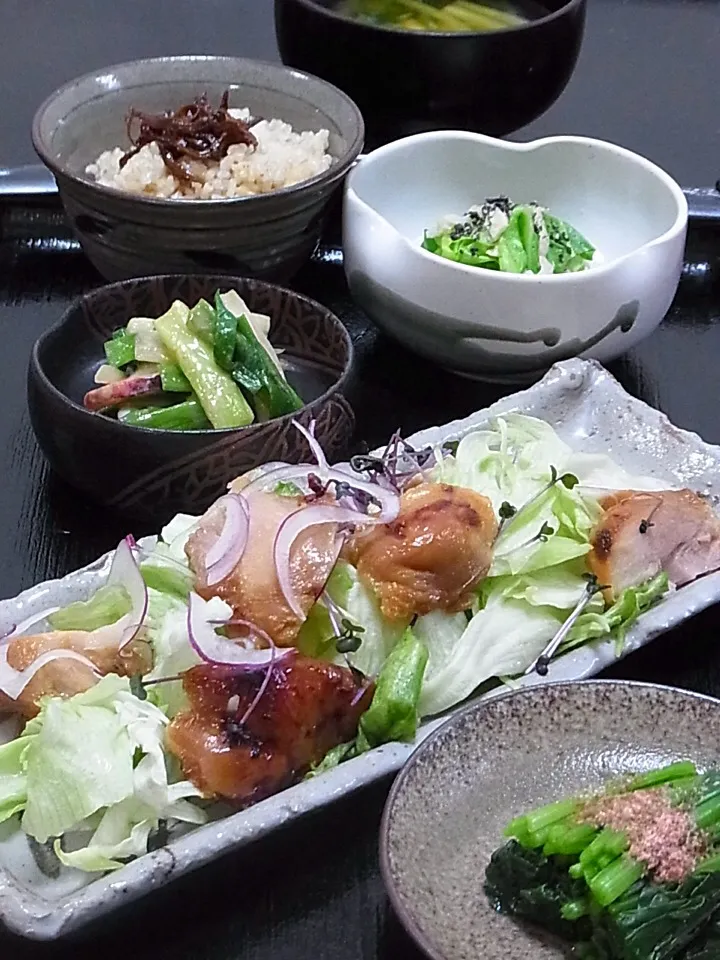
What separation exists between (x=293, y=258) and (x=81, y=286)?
307 millimetres

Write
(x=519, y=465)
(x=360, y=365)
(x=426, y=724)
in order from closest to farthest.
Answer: (x=426, y=724)
(x=519, y=465)
(x=360, y=365)

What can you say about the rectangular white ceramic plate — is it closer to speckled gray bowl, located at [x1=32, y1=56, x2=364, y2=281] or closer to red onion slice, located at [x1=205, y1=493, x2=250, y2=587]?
red onion slice, located at [x1=205, y1=493, x2=250, y2=587]

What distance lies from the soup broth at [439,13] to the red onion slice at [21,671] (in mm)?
1192

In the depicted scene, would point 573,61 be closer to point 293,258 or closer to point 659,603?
point 293,258

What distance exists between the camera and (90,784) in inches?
38.2

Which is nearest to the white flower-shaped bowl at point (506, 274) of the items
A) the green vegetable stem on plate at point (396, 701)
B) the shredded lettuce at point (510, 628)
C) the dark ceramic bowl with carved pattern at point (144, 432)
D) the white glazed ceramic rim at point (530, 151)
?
the white glazed ceramic rim at point (530, 151)

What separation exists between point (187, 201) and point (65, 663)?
658 millimetres

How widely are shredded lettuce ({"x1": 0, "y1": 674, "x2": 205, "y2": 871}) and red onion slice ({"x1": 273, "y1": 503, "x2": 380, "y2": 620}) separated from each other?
6.4 inches

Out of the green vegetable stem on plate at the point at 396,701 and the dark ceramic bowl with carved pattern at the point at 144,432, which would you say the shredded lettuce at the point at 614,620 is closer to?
the green vegetable stem on plate at the point at 396,701

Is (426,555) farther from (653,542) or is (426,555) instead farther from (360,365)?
(360,365)

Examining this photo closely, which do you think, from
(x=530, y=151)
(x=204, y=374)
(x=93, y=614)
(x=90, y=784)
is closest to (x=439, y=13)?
(x=530, y=151)

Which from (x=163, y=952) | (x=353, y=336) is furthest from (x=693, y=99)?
(x=163, y=952)

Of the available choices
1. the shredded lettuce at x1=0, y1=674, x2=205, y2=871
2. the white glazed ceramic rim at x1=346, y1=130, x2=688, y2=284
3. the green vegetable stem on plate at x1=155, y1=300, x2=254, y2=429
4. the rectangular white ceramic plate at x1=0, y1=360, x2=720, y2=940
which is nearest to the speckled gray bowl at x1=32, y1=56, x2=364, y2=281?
the white glazed ceramic rim at x1=346, y1=130, x2=688, y2=284

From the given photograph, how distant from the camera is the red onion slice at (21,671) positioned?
1032 millimetres
